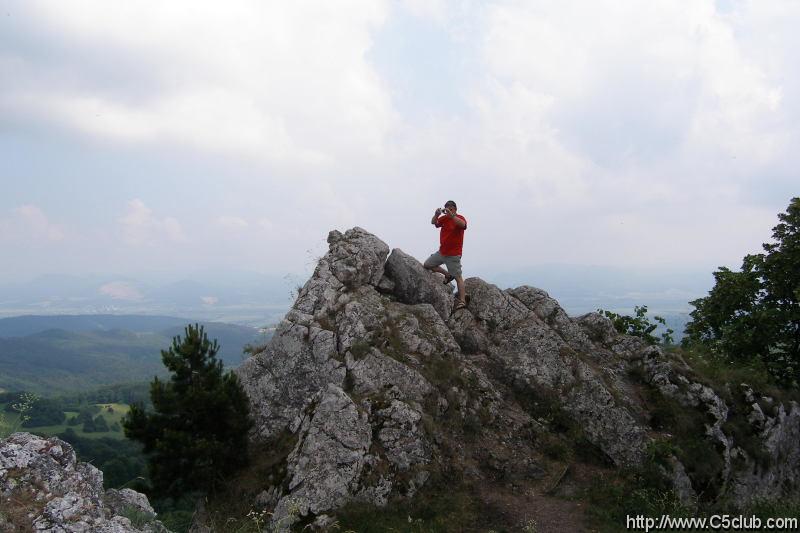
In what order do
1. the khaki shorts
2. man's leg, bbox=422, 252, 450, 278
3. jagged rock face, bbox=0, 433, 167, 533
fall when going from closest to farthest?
1. jagged rock face, bbox=0, 433, 167, 533
2. the khaki shorts
3. man's leg, bbox=422, 252, 450, 278

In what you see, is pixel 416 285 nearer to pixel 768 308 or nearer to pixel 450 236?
pixel 450 236

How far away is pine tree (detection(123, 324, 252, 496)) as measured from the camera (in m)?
12.8

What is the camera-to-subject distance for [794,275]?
22.9 metres

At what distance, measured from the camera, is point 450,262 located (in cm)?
1977

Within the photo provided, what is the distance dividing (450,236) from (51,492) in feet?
49.4

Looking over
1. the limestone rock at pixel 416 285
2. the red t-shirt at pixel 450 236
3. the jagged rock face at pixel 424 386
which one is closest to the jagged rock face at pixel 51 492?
the jagged rock face at pixel 424 386

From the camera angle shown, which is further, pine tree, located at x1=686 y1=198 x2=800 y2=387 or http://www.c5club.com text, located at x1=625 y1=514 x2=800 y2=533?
pine tree, located at x1=686 y1=198 x2=800 y2=387

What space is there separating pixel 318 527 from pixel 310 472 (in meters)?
1.36

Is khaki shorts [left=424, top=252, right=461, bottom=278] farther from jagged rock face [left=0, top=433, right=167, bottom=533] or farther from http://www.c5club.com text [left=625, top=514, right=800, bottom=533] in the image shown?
jagged rock face [left=0, top=433, right=167, bottom=533]

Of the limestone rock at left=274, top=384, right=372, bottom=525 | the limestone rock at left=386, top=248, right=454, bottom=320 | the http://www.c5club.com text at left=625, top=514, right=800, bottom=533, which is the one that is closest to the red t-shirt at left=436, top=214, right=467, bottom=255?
the limestone rock at left=386, top=248, right=454, bottom=320

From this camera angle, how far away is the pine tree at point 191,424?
12.8 m

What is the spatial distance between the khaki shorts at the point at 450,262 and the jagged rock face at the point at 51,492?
535 inches

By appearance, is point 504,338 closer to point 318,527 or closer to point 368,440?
point 368,440

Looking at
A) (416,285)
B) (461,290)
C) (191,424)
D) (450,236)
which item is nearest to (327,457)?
(191,424)
